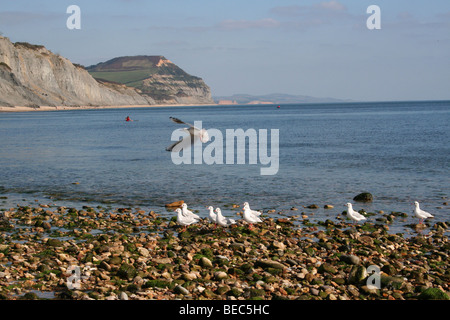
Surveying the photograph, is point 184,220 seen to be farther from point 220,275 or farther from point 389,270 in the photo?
point 389,270

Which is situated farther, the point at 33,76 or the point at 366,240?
the point at 33,76

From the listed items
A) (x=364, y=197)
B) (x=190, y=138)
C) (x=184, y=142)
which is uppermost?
(x=190, y=138)

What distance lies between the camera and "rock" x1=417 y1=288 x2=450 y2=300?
1134 centimetres

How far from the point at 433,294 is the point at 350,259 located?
289 centimetres

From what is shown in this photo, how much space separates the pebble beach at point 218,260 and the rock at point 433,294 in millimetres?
27

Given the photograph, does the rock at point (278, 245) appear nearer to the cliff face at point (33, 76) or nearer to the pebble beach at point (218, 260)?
the pebble beach at point (218, 260)

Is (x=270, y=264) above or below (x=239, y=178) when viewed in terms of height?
above

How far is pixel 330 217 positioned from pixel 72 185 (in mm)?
16329

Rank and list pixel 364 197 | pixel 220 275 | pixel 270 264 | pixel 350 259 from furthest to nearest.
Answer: pixel 364 197 < pixel 350 259 < pixel 270 264 < pixel 220 275

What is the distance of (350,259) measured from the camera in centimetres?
Result: 1401

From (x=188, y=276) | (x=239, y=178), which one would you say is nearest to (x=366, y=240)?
(x=188, y=276)

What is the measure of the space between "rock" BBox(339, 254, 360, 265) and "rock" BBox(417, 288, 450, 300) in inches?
99.4

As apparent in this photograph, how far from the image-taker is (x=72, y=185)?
29.9 m
